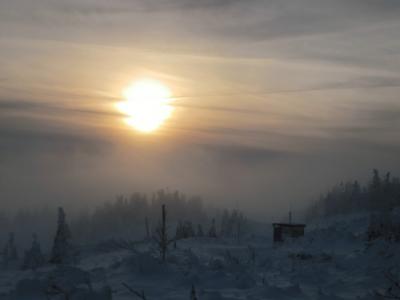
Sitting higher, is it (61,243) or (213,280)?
(213,280)

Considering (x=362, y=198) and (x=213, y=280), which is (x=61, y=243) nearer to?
(x=213, y=280)

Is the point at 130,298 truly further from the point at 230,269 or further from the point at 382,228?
the point at 382,228

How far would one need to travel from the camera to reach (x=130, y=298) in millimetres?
14516

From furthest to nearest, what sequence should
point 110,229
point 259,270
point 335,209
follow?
point 110,229
point 335,209
point 259,270

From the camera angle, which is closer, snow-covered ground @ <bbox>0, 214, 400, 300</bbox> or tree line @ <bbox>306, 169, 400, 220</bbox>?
snow-covered ground @ <bbox>0, 214, 400, 300</bbox>

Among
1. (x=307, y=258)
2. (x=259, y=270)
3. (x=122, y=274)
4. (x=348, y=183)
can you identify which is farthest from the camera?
(x=348, y=183)

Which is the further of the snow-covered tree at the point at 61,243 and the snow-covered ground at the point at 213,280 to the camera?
the snow-covered tree at the point at 61,243

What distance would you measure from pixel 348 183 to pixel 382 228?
415 feet

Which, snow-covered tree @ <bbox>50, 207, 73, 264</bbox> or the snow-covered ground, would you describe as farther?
snow-covered tree @ <bbox>50, 207, 73, 264</bbox>

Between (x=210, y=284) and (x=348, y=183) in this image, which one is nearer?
(x=210, y=284)

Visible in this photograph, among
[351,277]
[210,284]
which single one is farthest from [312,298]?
[351,277]

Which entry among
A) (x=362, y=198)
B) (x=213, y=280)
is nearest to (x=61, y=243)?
(x=213, y=280)

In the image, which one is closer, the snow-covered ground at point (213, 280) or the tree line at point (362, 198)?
the snow-covered ground at point (213, 280)

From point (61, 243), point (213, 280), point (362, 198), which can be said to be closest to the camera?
point (213, 280)
